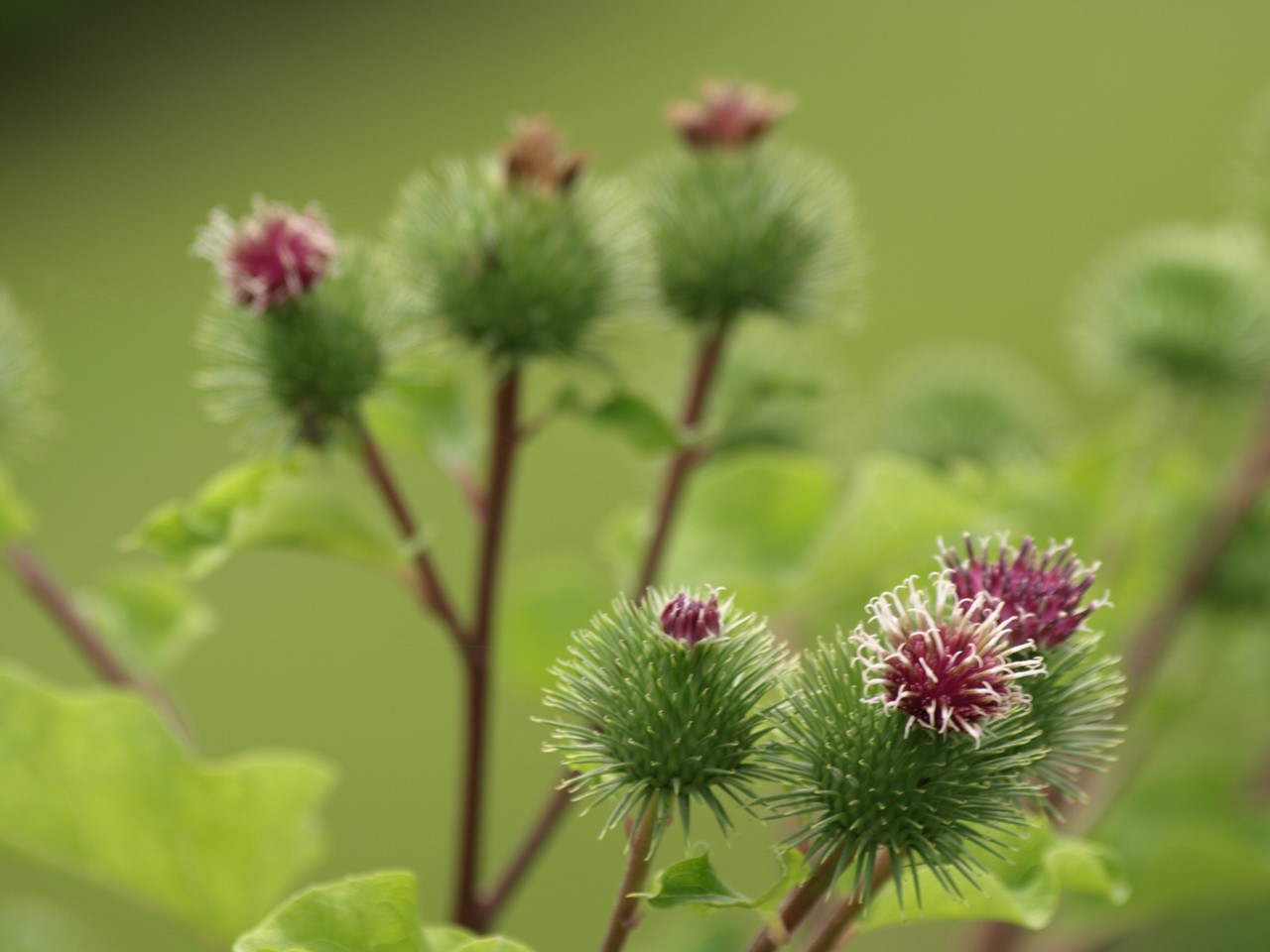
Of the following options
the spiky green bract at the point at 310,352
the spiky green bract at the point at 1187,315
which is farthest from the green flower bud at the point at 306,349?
the spiky green bract at the point at 1187,315

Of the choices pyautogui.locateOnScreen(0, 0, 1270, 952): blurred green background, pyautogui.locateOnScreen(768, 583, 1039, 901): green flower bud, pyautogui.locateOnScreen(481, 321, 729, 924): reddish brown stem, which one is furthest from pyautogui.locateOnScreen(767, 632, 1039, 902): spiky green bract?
pyautogui.locateOnScreen(0, 0, 1270, 952): blurred green background

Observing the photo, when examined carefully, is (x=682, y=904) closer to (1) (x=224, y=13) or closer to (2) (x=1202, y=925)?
(2) (x=1202, y=925)

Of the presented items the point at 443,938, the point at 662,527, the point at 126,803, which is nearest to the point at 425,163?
the point at 662,527

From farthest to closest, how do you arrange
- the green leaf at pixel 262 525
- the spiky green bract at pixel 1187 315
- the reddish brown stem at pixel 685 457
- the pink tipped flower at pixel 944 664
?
the spiky green bract at pixel 1187 315 < the reddish brown stem at pixel 685 457 < the green leaf at pixel 262 525 < the pink tipped flower at pixel 944 664

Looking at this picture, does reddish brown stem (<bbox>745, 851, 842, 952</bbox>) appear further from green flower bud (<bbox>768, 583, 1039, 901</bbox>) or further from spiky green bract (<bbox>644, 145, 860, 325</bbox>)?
spiky green bract (<bbox>644, 145, 860, 325</bbox>)

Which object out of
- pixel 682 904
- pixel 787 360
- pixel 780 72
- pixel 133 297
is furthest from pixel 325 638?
pixel 780 72

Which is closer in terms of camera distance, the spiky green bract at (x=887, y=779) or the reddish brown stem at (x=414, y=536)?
the spiky green bract at (x=887, y=779)

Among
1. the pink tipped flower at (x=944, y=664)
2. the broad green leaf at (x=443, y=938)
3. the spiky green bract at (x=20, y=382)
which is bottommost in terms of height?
the broad green leaf at (x=443, y=938)

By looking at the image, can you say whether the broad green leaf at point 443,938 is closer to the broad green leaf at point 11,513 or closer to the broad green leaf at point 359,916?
the broad green leaf at point 359,916
